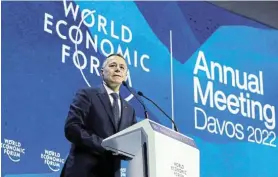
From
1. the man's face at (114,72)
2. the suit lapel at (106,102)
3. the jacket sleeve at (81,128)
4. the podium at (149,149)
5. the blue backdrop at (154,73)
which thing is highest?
the blue backdrop at (154,73)

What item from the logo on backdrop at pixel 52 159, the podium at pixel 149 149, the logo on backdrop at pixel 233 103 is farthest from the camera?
the logo on backdrop at pixel 233 103

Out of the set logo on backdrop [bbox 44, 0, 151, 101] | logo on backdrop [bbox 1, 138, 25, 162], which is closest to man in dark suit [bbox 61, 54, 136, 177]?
logo on backdrop [bbox 1, 138, 25, 162]

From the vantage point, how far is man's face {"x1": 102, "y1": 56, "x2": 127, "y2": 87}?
10.6 ft

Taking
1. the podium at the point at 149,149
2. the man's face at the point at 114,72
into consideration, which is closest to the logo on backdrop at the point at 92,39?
the man's face at the point at 114,72

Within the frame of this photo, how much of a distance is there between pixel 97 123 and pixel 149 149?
1.71 feet

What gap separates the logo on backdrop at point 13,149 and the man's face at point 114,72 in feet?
2.50

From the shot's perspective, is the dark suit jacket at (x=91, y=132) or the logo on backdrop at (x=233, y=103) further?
the logo on backdrop at (x=233, y=103)

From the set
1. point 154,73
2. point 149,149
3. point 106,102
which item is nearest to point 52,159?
point 106,102

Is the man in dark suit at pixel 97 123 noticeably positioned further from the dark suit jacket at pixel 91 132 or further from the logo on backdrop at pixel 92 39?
the logo on backdrop at pixel 92 39

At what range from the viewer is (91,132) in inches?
123

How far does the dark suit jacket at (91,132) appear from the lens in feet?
9.91

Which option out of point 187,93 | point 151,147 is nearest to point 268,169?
point 187,93

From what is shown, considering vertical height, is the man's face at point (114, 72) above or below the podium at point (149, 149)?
above

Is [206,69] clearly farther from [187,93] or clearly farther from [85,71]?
[85,71]
